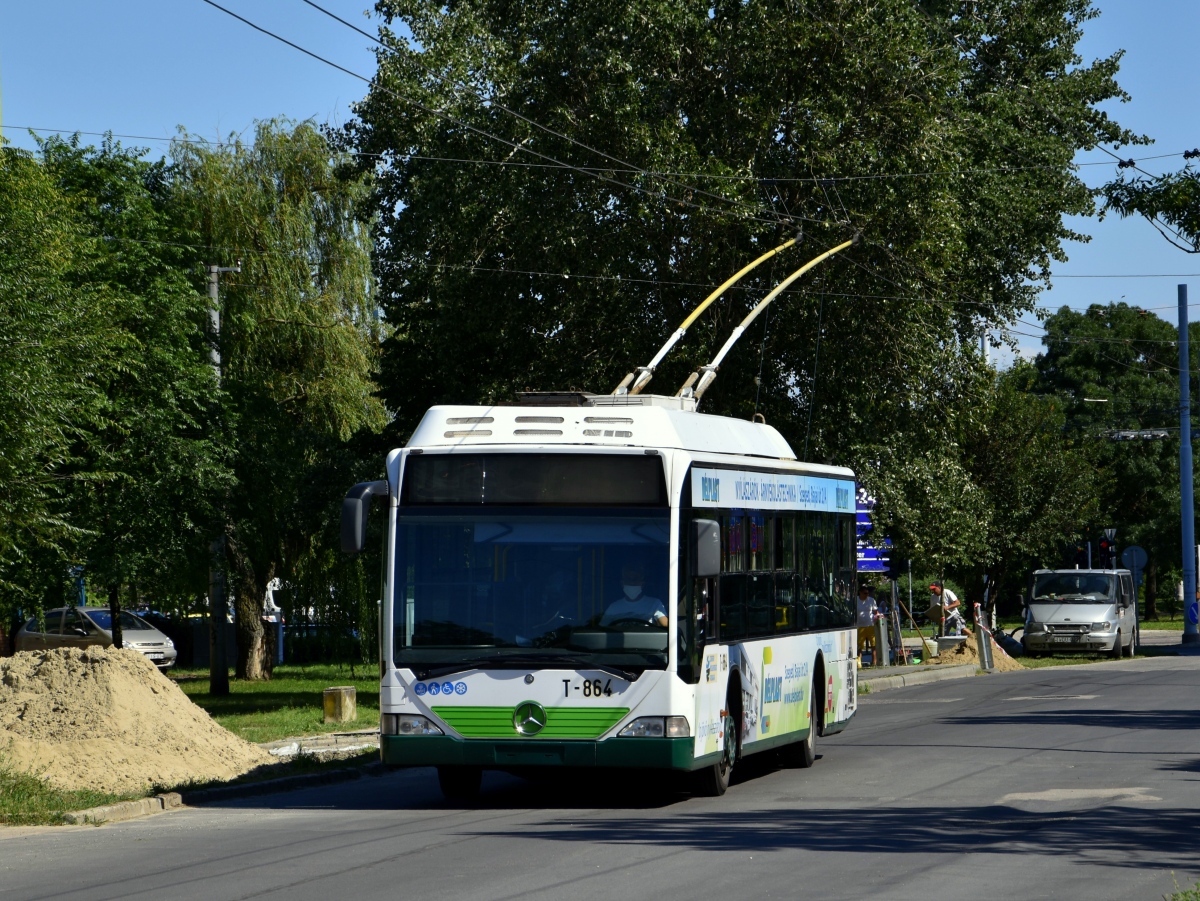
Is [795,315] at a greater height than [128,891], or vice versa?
[795,315]

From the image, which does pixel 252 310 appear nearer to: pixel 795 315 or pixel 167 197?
pixel 167 197

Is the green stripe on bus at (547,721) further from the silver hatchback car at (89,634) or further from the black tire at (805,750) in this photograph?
the silver hatchback car at (89,634)

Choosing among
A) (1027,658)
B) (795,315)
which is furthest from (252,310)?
(1027,658)

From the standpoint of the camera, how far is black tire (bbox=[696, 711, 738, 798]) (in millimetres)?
13789

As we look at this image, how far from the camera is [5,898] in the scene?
9.29 metres

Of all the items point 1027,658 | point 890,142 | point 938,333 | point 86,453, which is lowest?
point 1027,658

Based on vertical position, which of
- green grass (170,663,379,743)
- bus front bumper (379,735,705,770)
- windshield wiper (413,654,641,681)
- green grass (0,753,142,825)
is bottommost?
green grass (170,663,379,743)

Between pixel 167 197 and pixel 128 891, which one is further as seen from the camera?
pixel 167 197

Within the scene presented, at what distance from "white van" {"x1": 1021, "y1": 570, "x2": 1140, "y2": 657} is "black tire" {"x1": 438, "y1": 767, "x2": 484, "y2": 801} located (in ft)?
93.4

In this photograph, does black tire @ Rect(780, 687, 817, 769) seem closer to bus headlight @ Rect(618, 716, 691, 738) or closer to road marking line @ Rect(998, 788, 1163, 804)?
road marking line @ Rect(998, 788, 1163, 804)

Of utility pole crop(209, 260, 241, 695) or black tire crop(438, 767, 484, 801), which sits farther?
utility pole crop(209, 260, 241, 695)

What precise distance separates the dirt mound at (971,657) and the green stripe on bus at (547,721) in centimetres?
2410

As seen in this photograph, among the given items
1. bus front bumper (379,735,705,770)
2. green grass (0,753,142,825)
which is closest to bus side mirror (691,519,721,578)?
bus front bumper (379,735,705,770)

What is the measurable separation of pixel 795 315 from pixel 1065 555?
156 feet
